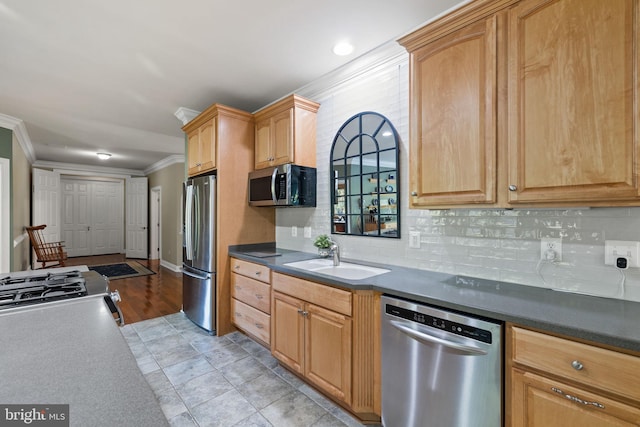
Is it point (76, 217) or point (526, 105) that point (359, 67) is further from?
point (76, 217)

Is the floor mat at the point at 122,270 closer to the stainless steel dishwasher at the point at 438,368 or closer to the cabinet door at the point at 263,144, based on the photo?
the cabinet door at the point at 263,144

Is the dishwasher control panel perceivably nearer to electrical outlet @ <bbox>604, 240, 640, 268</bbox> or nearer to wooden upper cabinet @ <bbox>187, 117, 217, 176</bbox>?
electrical outlet @ <bbox>604, 240, 640, 268</bbox>

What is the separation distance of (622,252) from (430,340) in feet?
3.22

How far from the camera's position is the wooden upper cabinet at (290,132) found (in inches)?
109

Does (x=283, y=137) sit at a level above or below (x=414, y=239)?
above

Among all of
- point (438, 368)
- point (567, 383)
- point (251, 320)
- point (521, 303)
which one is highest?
point (521, 303)

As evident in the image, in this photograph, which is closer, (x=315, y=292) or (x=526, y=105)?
(x=526, y=105)

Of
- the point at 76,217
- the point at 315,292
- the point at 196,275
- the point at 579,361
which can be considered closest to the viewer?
the point at 579,361

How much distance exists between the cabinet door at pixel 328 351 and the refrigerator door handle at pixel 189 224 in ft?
6.27

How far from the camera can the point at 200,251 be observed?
3164 mm

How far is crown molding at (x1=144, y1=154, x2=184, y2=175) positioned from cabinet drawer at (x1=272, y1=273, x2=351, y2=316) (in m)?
5.10

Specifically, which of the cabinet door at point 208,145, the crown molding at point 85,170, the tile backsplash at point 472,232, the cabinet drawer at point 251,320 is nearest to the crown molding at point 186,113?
the cabinet door at point 208,145

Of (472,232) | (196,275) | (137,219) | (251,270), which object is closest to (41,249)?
(137,219)
